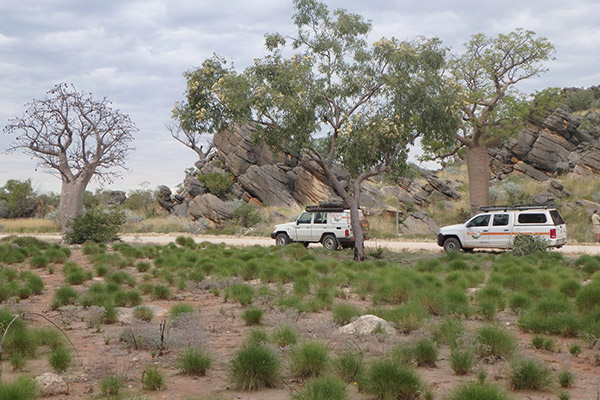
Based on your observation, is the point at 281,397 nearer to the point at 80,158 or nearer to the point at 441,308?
the point at 441,308

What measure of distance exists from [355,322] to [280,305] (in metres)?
2.20

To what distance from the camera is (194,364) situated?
6.49m

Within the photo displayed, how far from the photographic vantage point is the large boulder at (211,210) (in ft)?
141

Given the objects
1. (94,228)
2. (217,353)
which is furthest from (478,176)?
(217,353)

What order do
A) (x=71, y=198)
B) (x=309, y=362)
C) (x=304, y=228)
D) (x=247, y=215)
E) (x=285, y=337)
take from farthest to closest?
(x=247, y=215), (x=71, y=198), (x=304, y=228), (x=285, y=337), (x=309, y=362)

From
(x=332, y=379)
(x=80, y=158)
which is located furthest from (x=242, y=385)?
(x=80, y=158)

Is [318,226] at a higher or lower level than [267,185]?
lower

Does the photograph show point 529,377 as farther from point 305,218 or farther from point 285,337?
point 305,218

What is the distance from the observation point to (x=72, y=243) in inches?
1056

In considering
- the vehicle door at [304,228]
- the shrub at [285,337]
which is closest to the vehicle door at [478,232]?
the vehicle door at [304,228]

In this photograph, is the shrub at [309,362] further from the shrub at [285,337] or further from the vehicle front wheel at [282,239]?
the vehicle front wheel at [282,239]

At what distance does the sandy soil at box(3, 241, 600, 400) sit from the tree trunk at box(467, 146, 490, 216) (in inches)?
886

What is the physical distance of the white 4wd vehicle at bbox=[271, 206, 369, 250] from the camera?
81.6 ft

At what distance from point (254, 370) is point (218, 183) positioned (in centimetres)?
4394
